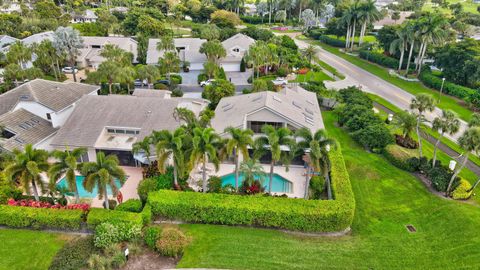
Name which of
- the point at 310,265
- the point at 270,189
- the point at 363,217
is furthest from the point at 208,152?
the point at 363,217

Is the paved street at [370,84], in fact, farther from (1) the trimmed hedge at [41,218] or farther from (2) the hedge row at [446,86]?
(1) the trimmed hedge at [41,218]

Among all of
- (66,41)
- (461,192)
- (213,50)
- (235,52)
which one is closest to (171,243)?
(461,192)

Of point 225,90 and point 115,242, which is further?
point 225,90

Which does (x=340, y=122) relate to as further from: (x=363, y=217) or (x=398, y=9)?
(x=398, y=9)

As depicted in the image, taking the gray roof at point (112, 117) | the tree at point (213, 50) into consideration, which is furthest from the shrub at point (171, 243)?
the tree at point (213, 50)

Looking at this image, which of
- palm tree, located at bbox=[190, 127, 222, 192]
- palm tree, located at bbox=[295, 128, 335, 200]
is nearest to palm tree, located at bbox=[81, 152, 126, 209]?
palm tree, located at bbox=[190, 127, 222, 192]

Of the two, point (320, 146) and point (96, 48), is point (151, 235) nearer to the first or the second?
point (320, 146)

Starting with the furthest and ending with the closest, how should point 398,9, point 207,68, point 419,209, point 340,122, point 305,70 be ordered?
point 398,9
point 305,70
point 207,68
point 340,122
point 419,209

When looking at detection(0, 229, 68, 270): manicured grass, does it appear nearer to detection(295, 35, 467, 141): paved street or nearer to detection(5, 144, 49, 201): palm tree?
detection(5, 144, 49, 201): palm tree
